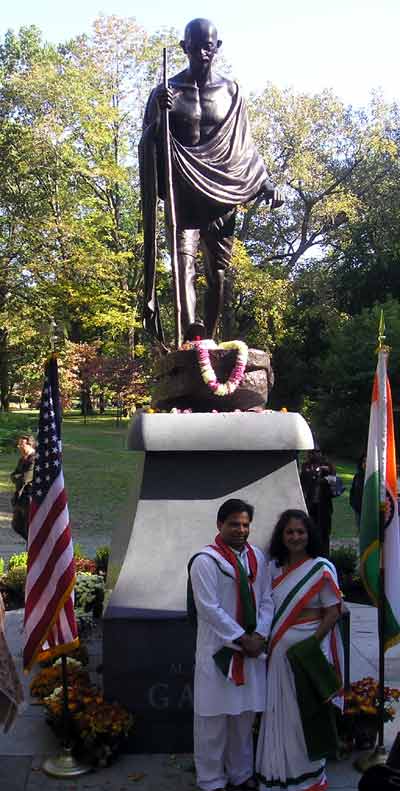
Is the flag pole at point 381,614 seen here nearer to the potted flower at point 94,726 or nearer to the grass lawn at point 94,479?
the potted flower at point 94,726

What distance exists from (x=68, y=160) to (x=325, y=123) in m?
10.5

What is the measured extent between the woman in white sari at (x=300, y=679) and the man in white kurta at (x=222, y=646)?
0.09m

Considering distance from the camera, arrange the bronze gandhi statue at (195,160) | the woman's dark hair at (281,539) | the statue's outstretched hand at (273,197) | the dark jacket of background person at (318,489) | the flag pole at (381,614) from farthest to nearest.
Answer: the dark jacket of background person at (318,489), the statue's outstretched hand at (273,197), the bronze gandhi statue at (195,160), the flag pole at (381,614), the woman's dark hair at (281,539)

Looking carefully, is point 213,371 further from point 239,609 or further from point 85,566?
point 85,566

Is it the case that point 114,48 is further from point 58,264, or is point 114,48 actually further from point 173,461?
point 173,461

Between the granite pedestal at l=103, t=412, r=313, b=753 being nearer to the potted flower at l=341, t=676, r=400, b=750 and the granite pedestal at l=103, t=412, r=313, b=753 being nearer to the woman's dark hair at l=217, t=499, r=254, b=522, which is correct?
the potted flower at l=341, t=676, r=400, b=750

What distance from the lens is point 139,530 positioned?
5543 mm

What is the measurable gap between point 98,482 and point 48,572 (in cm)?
1505

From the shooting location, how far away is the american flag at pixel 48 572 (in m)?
4.86

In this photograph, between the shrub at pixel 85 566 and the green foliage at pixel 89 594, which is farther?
the shrub at pixel 85 566

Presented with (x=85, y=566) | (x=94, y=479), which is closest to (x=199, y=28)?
(x=85, y=566)

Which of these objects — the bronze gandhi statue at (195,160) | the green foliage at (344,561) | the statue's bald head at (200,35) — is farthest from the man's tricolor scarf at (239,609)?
the green foliage at (344,561)

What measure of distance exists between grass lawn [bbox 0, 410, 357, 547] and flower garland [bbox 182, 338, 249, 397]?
3.04m

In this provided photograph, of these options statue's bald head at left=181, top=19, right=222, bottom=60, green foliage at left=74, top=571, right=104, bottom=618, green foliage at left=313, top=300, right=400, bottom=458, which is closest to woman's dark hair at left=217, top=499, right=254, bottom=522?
green foliage at left=74, top=571, right=104, bottom=618
